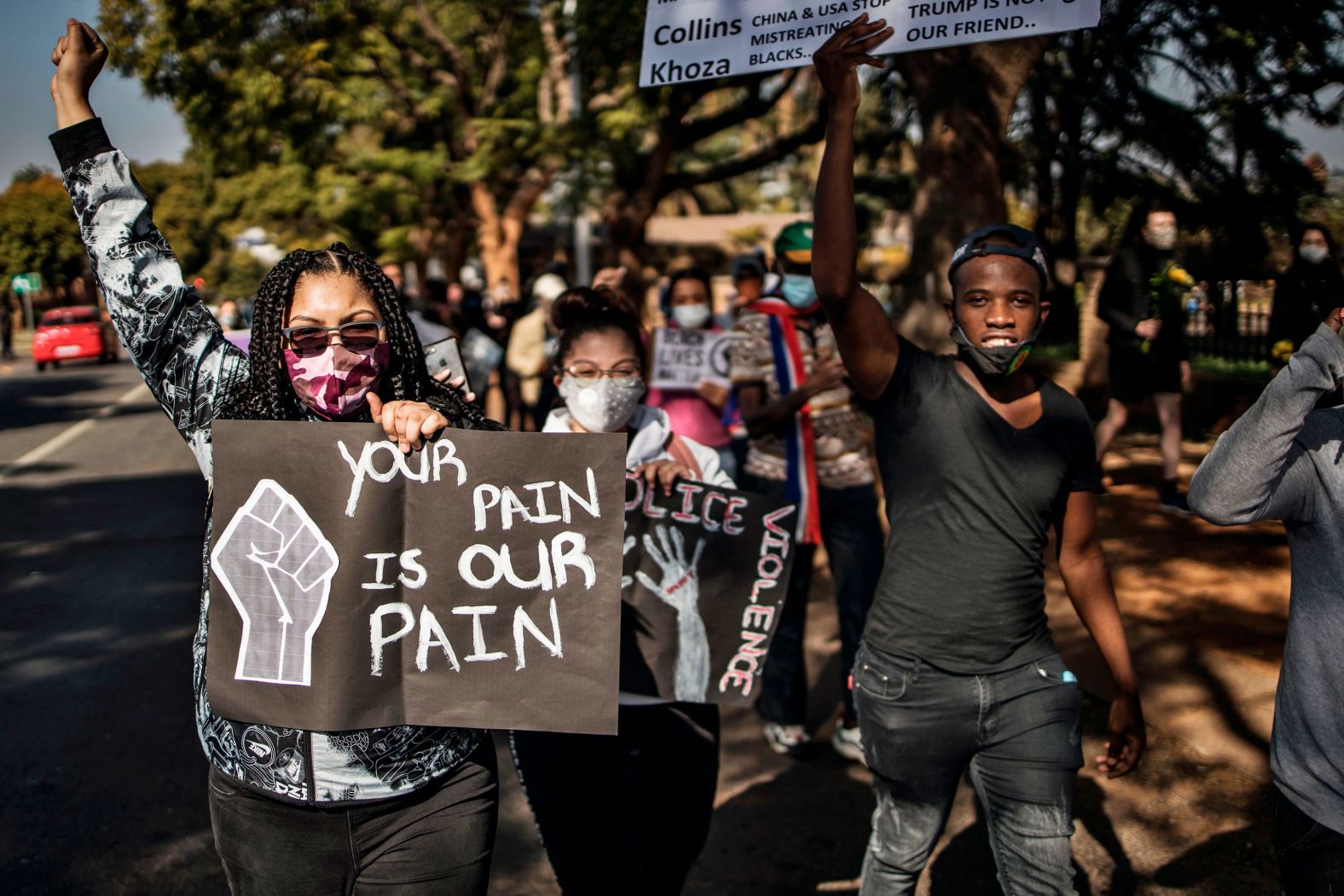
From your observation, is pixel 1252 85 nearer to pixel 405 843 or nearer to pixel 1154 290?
pixel 1154 290

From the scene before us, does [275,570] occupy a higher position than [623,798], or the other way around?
[275,570]

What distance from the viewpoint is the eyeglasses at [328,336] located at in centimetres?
228

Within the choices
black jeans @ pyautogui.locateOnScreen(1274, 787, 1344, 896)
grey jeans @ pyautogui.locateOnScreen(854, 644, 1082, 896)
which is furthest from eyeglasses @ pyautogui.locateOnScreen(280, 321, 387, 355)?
black jeans @ pyautogui.locateOnScreen(1274, 787, 1344, 896)

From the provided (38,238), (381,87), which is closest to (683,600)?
(381,87)

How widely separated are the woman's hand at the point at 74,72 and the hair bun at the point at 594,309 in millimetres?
1419

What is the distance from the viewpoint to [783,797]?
4406 millimetres

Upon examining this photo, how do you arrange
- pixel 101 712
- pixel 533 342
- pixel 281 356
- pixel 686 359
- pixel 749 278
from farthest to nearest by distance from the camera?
pixel 533 342 < pixel 749 278 < pixel 686 359 < pixel 101 712 < pixel 281 356

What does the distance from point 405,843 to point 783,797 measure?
2.37 m

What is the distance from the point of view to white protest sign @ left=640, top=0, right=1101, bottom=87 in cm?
284

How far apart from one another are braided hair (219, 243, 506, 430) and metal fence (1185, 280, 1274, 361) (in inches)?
417

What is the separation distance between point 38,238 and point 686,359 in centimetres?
4445

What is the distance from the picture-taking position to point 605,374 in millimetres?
3324

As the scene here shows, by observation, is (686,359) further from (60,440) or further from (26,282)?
(26,282)

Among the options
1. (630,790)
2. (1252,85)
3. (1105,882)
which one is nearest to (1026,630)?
(630,790)
